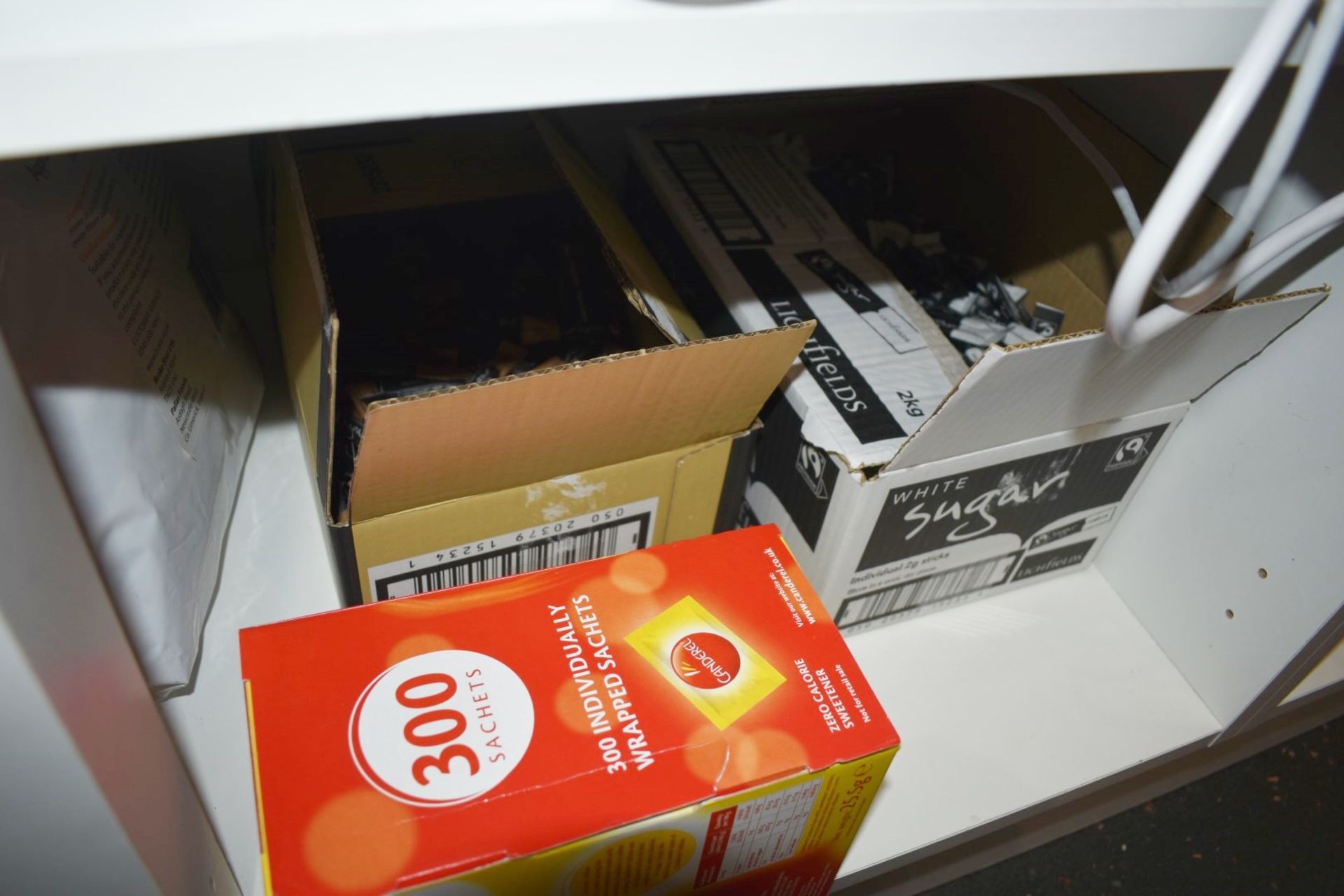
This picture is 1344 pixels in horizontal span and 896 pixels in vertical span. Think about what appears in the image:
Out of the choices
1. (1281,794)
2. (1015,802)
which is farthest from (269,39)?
(1281,794)

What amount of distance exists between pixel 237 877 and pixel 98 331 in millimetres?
288

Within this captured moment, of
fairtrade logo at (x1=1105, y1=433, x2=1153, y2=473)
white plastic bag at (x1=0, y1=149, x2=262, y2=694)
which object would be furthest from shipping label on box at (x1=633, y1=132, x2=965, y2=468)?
white plastic bag at (x1=0, y1=149, x2=262, y2=694)

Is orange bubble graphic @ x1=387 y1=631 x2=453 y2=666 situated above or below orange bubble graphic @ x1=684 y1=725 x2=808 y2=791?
above

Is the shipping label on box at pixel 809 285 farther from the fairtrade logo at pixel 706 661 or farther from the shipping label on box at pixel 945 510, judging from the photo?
the fairtrade logo at pixel 706 661

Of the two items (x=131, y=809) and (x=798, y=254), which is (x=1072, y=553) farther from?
(x=131, y=809)

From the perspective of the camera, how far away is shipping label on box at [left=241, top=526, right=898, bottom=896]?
36 cm

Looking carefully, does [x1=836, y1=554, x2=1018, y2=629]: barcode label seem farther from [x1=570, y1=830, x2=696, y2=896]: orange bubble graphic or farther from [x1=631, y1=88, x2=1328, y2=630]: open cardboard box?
[x1=570, y1=830, x2=696, y2=896]: orange bubble graphic

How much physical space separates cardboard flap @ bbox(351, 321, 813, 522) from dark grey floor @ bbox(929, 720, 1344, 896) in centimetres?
47

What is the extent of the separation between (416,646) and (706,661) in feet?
0.42

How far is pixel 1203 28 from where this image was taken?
1.12 feet

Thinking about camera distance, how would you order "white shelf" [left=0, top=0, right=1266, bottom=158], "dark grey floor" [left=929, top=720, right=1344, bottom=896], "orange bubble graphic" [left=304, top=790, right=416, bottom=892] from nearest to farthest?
"white shelf" [left=0, top=0, right=1266, bottom=158] < "orange bubble graphic" [left=304, top=790, right=416, bottom=892] < "dark grey floor" [left=929, top=720, right=1344, bottom=896]

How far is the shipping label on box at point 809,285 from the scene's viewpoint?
542 mm

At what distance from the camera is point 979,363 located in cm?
41

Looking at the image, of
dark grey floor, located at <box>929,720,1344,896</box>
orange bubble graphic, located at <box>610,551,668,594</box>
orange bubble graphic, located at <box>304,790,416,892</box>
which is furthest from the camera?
dark grey floor, located at <box>929,720,1344,896</box>
